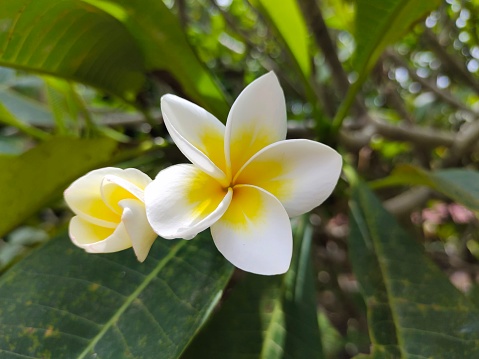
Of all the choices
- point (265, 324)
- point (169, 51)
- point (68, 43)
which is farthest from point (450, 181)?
point (68, 43)

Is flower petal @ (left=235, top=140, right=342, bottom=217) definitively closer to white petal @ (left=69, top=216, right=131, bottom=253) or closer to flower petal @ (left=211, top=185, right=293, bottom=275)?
flower petal @ (left=211, top=185, right=293, bottom=275)

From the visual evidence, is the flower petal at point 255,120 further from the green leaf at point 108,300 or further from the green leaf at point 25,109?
the green leaf at point 25,109

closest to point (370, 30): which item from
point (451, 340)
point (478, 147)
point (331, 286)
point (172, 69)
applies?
point (172, 69)

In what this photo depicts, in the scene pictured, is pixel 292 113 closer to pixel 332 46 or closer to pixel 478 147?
pixel 332 46

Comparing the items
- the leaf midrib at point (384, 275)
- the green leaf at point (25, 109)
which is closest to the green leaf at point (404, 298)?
the leaf midrib at point (384, 275)

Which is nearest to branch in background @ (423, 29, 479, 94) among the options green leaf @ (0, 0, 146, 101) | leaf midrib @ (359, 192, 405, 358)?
leaf midrib @ (359, 192, 405, 358)

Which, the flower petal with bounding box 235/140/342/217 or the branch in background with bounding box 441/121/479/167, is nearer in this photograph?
the flower petal with bounding box 235/140/342/217
